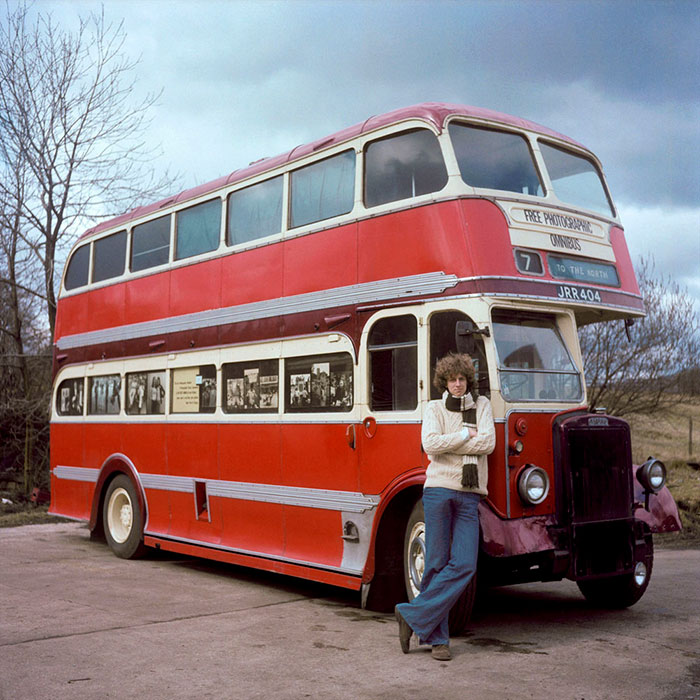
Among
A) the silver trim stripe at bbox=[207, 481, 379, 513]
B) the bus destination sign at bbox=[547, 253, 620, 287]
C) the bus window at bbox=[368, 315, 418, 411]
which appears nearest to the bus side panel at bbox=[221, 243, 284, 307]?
the bus window at bbox=[368, 315, 418, 411]

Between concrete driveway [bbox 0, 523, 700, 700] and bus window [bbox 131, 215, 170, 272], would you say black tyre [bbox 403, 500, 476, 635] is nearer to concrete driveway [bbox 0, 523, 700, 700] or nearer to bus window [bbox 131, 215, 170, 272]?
concrete driveway [bbox 0, 523, 700, 700]

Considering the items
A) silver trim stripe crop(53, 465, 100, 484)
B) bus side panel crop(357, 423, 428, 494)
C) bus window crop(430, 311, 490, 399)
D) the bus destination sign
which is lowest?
silver trim stripe crop(53, 465, 100, 484)

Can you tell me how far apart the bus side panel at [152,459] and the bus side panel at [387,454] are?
3.92 metres

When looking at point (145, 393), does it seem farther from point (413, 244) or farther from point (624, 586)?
point (624, 586)

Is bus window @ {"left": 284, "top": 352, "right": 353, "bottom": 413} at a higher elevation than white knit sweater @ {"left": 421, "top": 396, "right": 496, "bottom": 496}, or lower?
higher

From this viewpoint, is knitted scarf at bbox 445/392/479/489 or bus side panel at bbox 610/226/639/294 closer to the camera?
knitted scarf at bbox 445/392/479/489

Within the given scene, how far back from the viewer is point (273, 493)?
9.46m

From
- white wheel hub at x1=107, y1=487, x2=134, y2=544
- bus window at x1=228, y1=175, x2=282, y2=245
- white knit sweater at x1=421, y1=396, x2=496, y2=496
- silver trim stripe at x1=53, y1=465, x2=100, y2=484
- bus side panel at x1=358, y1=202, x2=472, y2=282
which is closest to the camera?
white knit sweater at x1=421, y1=396, x2=496, y2=496

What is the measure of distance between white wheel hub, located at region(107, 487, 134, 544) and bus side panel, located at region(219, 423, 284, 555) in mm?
2327

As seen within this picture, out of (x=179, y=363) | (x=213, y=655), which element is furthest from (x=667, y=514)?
(x=179, y=363)

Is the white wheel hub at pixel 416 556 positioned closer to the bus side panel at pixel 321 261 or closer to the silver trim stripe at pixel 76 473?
→ the bus side panel at pixel 321 261

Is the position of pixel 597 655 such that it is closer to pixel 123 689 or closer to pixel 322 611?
pixel 322 611

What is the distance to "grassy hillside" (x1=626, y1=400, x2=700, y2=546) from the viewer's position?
47.6ft

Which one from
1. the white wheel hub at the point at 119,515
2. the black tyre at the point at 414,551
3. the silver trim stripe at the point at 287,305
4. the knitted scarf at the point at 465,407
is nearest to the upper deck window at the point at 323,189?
the silver trim stripe at the point at 287,305
